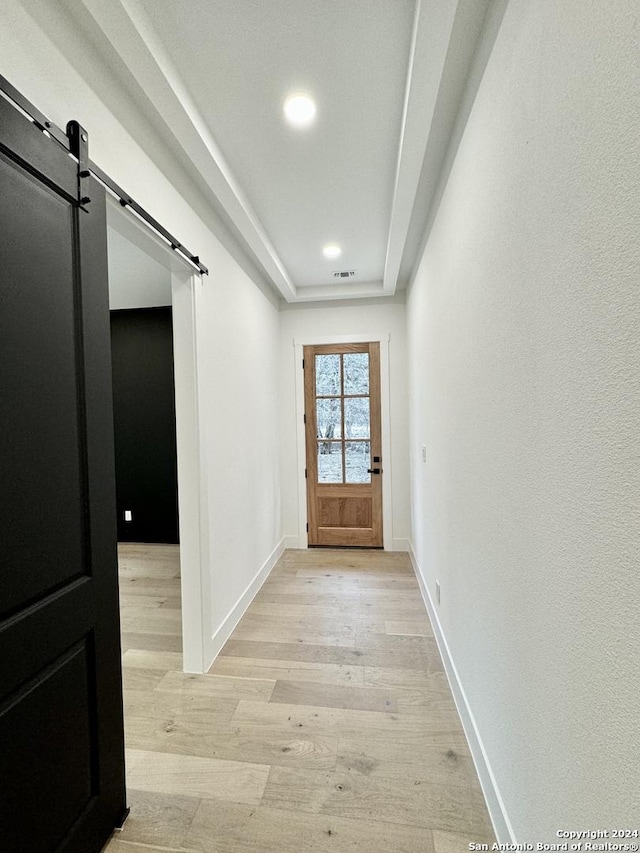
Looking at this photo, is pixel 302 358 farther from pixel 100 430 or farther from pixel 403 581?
pixel 100 430

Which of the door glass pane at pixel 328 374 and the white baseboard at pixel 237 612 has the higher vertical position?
the door glass pane at pixel 328 374

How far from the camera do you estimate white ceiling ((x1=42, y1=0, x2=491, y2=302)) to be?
122 cm

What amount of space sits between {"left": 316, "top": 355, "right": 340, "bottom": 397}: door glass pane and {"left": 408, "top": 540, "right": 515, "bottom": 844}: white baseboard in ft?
8.12

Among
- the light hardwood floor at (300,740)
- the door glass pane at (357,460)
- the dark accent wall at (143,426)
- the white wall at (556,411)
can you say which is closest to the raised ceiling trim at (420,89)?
the white wall at (556,411)

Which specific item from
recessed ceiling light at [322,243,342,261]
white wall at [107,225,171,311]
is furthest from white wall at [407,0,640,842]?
white wall at [107,225,171,311]

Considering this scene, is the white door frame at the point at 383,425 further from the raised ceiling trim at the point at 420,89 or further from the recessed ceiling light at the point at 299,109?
the recessed ceiling light at the point at 299,109

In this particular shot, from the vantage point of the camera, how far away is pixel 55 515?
3.44 feet

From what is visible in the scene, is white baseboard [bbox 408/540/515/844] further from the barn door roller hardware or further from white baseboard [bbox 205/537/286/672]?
the barn door roller hardware

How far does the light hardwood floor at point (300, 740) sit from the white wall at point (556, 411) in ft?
1.08

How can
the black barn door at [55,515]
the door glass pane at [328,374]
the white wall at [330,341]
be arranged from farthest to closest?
1. the door glass pane at [328,374]
2. the white wall at [330,341]
3. the black barn door at [55,515]

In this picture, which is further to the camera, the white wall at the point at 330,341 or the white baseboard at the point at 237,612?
the white wall at the point at 330,341

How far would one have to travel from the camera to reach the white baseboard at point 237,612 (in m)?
2.12

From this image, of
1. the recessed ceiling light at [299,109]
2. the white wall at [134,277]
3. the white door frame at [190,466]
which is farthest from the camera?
the white wall at [134,277]

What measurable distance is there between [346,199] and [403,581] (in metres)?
2.98
